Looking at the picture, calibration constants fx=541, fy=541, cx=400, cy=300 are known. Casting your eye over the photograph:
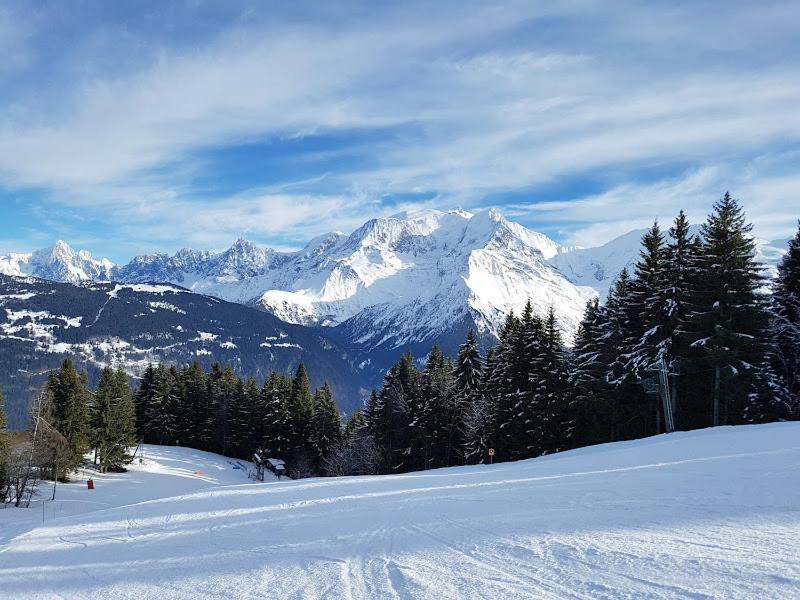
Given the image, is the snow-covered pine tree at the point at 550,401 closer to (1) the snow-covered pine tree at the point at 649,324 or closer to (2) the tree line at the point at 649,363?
(2) the tree line at the point at 649,363

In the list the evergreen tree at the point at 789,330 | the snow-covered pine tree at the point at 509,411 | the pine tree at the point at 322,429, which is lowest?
the pine tree at the point at 322,429

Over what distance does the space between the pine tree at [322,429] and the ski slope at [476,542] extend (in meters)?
Result: 50.6

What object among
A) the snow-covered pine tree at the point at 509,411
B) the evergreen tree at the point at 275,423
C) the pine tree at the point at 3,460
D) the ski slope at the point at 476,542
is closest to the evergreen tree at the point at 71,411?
the pine tree at the point at 3,460

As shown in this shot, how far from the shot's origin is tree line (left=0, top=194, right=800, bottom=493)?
28828mm

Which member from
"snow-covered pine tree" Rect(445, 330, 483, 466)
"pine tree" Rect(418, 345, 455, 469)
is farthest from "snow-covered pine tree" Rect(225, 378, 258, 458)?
"snow-covered pine tree" Rect(445, 330, 483, 466)

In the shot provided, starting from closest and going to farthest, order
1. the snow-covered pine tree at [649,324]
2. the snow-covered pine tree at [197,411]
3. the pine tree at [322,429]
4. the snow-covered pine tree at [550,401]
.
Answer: the snow-covered pine tree at [649,324] < the snow-covered pine tree at [550,401] < the pine tree at [322,429] < the snow-covered pine tree at [197,411]

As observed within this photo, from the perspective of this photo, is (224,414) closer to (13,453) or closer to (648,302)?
(13,453)

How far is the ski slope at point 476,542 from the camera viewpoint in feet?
20.2

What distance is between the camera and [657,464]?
15133 millimetres

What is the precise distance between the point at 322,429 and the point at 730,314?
4847cm

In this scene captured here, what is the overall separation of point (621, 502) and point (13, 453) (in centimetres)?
4005

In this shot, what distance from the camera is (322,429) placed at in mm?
65875

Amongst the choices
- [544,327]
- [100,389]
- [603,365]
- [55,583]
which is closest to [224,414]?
[100,389]

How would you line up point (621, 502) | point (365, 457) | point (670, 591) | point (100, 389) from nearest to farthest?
point (670, 591) < point (621, 502) < point (365, 457) < point (100, 389)
